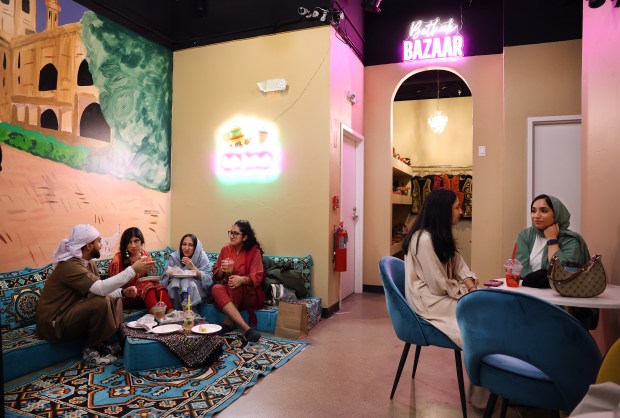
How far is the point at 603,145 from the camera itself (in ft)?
10.5

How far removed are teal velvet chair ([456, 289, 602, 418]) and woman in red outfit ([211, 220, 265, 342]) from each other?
8.34 ft

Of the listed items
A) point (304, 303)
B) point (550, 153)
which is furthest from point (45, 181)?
point (550, 153)

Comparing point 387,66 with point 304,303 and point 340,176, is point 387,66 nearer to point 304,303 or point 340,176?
point 340,176

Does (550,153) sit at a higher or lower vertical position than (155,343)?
higher

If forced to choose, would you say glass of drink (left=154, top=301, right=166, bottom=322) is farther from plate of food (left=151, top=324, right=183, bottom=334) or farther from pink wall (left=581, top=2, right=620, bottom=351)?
pink wall (left=581, top=2, right=620, bottom=351)

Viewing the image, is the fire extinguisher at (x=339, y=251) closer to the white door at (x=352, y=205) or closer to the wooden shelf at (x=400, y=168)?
the white door at (x=352, y=205)

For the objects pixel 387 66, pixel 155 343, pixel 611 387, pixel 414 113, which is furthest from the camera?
pixel 414 113

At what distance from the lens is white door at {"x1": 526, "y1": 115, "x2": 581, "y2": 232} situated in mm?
5352

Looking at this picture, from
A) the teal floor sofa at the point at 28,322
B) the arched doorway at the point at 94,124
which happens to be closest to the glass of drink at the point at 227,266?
the teal floor sofa at the point at 28,322

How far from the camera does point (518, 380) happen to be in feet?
6.63

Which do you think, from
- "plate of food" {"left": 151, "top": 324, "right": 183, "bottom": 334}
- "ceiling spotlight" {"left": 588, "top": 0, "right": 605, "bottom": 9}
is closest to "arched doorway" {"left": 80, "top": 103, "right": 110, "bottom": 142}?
"plate of food" {"left": 151, "top": 324, "right": 183, "bottom": 334}

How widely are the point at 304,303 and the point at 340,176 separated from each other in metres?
1.85

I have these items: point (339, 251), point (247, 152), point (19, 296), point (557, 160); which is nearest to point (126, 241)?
point (19, 296)

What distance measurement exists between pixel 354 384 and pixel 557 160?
408 cm
